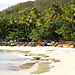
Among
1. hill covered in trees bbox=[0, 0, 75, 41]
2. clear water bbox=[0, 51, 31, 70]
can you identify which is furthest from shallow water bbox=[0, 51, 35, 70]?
hill covered in trees bbox=[0, 0, 75, 41]

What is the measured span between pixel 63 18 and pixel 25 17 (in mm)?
17913

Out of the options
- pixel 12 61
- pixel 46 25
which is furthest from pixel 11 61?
pixel 46 25

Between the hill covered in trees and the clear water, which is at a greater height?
the hill covered in trees

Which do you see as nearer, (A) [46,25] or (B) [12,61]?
(B) [12,61]

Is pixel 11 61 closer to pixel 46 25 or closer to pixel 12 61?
pixel 12 61

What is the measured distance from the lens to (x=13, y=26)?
61469mm

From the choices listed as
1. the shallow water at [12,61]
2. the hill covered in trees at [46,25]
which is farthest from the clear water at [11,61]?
the hill covered in trees at [46,25]

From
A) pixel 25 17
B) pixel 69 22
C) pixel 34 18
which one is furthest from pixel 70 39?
pixel 25 17

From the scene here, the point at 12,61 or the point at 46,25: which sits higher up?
the point at 46,25

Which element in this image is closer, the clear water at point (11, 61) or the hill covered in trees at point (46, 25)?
the clear water at point (11, 61)

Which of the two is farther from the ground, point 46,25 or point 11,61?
point 46,25

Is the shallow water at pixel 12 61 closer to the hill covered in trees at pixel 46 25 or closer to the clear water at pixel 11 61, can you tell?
the clear water at pixel 11 61

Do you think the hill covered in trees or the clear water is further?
the hill covered in trees

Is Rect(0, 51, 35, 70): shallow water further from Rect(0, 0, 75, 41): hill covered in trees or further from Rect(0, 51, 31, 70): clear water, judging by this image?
Rect(0, 0, 75, 41): hill covered in trees
